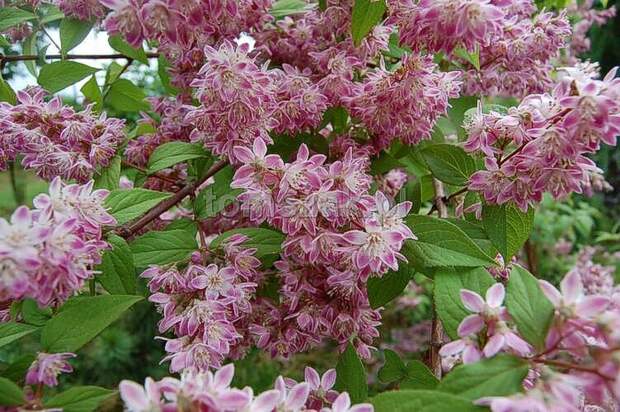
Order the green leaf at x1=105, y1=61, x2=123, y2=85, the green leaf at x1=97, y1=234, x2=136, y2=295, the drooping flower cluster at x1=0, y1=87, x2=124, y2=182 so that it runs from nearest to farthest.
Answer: the green leaf at x1=97, y1=234, x2=136, y2=295 < the drooping flower cluster at x1=0, y1=87, x2=124, y2=182 < the green leaf at x1=105, y1=61, x2=123, y2=85

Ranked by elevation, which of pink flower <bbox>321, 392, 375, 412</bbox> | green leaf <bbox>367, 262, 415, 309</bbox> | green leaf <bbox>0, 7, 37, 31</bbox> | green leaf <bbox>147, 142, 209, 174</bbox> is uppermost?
green leaf <bbox>0, 7, 37, 31</bbox>

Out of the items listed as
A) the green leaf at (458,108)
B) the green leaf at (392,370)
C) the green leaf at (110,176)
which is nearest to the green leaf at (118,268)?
the green leaf at (110,176)

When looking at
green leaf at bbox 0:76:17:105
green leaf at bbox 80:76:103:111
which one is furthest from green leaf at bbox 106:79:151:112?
green leaf at bbox 0:76:17:105

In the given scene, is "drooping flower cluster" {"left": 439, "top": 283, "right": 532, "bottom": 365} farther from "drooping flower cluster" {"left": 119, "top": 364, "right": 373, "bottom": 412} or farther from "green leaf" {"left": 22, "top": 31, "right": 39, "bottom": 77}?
"green leaf" {"left": 22, "top": 31, "right": 39, "bottom": 77}

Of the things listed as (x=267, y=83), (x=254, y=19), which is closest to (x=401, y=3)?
(x=267, y=83)

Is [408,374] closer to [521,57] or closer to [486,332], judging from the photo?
[486,332]

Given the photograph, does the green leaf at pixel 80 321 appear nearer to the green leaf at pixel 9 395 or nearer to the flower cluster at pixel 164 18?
the green leaf at pixel 9 395
